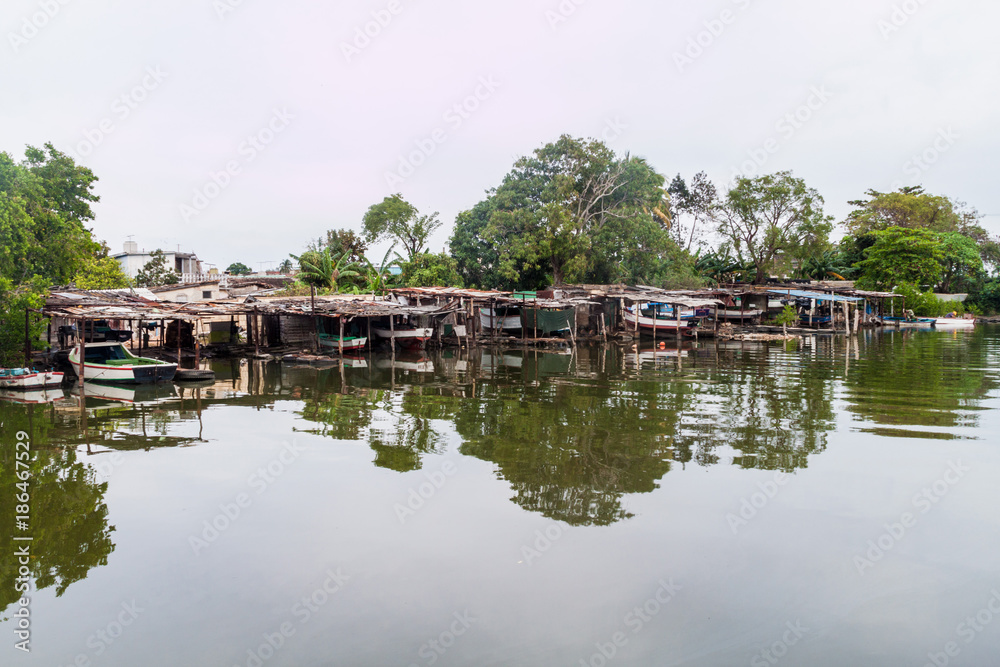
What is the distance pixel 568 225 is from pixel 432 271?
763cm

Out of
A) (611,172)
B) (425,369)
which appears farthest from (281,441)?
(611,172)

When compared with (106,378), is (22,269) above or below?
above

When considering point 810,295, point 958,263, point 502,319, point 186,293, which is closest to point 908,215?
point 958,263

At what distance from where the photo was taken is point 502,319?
29281 mm

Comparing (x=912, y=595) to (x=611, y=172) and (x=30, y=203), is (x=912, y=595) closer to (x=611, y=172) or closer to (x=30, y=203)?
(x=30, y=203)

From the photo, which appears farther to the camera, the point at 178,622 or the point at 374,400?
the point at 374,400

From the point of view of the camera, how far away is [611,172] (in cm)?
3556

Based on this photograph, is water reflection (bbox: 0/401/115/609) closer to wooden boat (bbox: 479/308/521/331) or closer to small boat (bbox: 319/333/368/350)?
small boat (bbox: 319/333/368/350)

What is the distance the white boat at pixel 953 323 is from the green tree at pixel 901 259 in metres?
3.10

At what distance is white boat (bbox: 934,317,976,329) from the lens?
121ft

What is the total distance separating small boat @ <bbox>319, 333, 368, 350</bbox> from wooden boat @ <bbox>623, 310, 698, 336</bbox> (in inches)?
518

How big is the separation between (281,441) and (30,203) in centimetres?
1335

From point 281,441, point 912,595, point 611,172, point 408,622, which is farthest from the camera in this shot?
point 611,172

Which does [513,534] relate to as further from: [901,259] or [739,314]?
[901,259]
